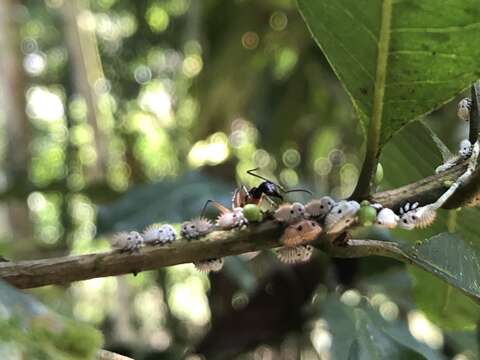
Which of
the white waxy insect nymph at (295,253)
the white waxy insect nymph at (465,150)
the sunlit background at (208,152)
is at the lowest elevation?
the sunlit background at (208,152)

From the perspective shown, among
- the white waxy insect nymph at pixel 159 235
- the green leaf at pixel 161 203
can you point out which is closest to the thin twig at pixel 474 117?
the white waxy insect nymph at pixel 159 235

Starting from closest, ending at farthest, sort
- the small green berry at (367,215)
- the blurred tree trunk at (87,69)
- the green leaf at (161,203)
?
the small green berry at (367,215), the green leaf at (161,203), the blurred tree trunk at (87,69)

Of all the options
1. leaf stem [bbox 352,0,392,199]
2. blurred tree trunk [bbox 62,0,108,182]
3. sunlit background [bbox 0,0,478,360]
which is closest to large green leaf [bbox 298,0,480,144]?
leaf stem [bbox 352,0,392,199]

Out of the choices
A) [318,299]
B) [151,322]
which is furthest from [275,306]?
[151,322]

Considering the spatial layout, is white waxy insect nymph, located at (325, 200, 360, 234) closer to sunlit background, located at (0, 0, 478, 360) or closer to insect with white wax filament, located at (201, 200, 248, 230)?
insect with white wax filament, located at (201, 200, 248, 230)

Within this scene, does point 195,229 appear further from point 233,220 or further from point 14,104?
point 14,104

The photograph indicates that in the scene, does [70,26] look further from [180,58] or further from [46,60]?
[46,60]

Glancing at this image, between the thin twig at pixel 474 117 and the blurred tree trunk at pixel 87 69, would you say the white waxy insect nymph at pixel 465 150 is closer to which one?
the thin twig at pixel 474 117
